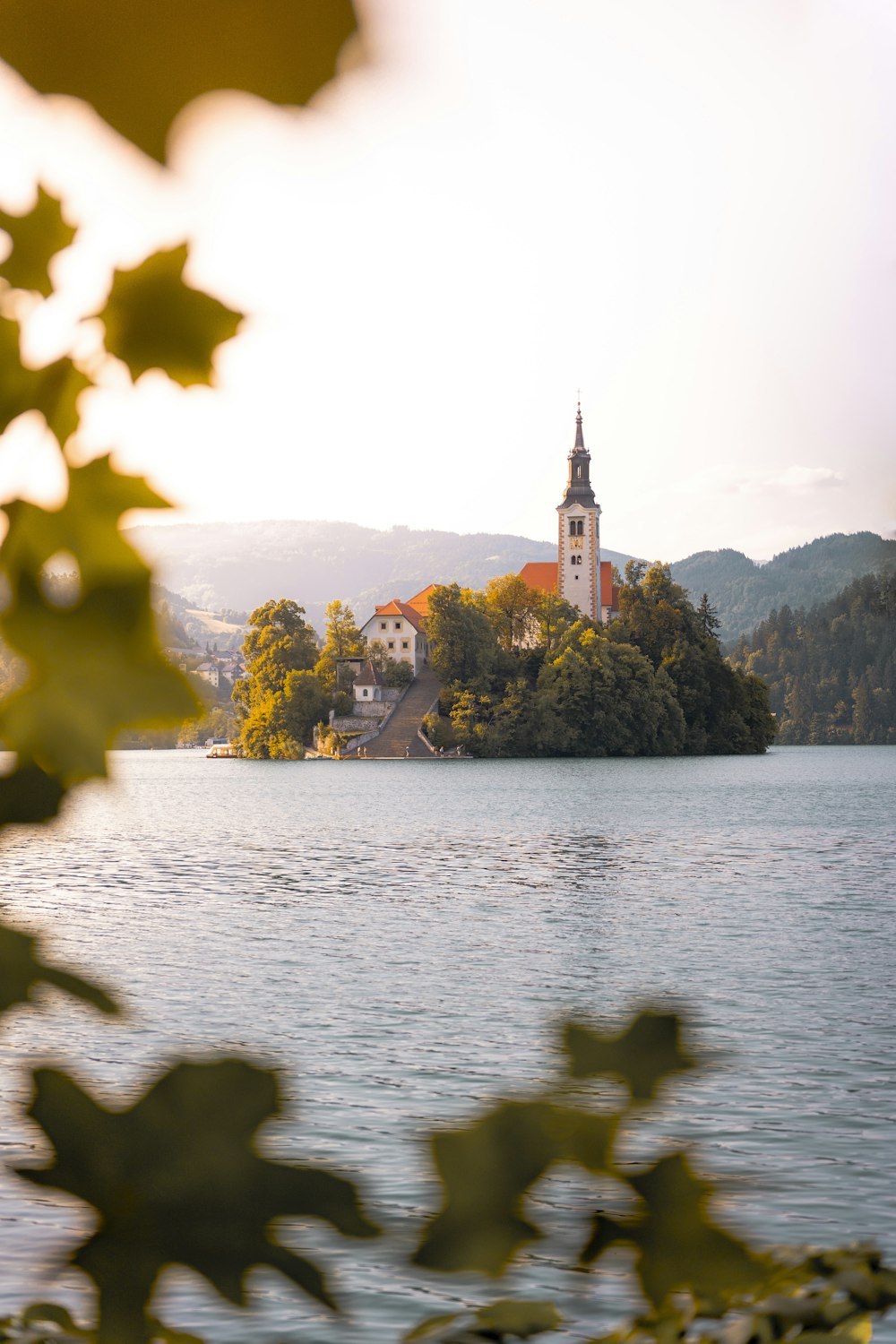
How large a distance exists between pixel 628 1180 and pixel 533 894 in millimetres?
31895

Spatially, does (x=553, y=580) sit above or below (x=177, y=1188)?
above

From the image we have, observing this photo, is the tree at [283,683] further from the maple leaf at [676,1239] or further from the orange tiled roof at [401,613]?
A: the maple leaf at [676,1239]

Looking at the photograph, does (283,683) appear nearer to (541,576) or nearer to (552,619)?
(552,619)

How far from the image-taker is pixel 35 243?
1.90ft

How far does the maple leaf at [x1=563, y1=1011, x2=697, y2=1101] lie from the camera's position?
625mm

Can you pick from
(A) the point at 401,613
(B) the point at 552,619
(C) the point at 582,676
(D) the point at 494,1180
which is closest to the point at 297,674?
(A) the point at 401,613

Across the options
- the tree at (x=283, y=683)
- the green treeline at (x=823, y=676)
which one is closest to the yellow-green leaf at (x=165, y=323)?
the tree at (x=283, y=683)

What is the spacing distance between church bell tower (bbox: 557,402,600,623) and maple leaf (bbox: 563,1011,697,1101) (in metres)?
122

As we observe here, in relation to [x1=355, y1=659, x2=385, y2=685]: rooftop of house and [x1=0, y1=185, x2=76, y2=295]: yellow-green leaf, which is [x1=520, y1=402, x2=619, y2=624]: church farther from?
[x1=0, y1=185, x2=76, y2=295]: yellow-green leaf

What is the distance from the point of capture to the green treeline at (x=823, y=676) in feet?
457

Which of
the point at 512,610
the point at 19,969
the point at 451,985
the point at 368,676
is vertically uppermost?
the point at 512,610

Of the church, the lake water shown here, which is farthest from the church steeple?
the lake water

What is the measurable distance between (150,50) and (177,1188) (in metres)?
0.46

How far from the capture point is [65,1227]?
60 cm
